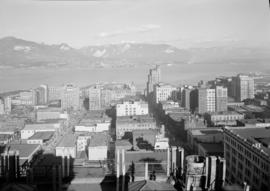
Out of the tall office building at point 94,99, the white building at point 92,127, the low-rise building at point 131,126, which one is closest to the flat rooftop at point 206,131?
the low-rise building at point 131,126

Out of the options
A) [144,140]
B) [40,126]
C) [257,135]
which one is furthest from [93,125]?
[257,135]

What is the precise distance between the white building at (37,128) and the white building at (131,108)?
1897 mm

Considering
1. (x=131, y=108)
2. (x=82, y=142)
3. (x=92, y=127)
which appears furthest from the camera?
(x=131, y=108)

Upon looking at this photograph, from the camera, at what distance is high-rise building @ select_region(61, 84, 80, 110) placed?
10.9 metres

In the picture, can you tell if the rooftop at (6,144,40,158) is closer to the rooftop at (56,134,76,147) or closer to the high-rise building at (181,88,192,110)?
the rooftop at (56,134,76,147)

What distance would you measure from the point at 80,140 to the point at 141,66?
1074 cm

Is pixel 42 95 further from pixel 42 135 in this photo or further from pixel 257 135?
pixel 257 135

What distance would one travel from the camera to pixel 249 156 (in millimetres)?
4008

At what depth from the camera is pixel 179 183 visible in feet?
6.54

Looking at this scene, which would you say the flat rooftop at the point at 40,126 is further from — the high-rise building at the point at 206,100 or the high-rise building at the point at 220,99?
the high-rise building at the point at 220,99

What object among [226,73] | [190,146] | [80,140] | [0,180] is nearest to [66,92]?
[80,140]

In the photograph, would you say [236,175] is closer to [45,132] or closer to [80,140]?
[80,140]

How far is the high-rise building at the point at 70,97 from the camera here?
10883 mm

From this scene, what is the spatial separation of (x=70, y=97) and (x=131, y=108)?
2.33m
